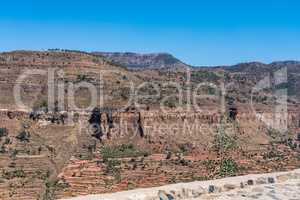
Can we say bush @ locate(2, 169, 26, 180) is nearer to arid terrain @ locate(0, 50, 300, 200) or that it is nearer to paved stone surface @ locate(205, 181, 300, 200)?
arid terrain @ locate(0, 50, 300, 200)

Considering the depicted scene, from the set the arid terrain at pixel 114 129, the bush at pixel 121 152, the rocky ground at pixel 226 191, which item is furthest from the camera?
the bush at pixel 121 152

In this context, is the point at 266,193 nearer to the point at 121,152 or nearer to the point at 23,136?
the point at 121,152

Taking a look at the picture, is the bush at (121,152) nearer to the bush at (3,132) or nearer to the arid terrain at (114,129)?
the arid terrain at (114,129)

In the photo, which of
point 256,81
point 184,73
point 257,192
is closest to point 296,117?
point 184,73

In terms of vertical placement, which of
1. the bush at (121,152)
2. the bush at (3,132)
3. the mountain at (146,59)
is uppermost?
the mountain at (146,59)

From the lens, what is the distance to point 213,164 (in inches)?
1678

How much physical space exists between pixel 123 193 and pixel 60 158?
Answer: 39340mm

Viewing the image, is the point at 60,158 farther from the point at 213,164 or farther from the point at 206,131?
the point at 206,131

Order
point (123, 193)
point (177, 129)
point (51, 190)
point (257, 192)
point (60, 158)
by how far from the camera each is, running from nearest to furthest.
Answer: point (123, 193)
point (257, 192)
point (51, 190)
point (60, 158)
point (177, 129)

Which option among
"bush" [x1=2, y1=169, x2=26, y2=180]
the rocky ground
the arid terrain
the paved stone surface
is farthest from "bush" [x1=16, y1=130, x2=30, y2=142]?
the paved stone surface

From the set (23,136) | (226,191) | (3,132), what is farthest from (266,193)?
(3,132)

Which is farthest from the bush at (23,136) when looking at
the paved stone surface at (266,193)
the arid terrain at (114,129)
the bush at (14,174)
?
the paved stone surface at (266,193)

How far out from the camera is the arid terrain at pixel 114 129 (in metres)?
40.5

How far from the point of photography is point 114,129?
5397 centimetres
